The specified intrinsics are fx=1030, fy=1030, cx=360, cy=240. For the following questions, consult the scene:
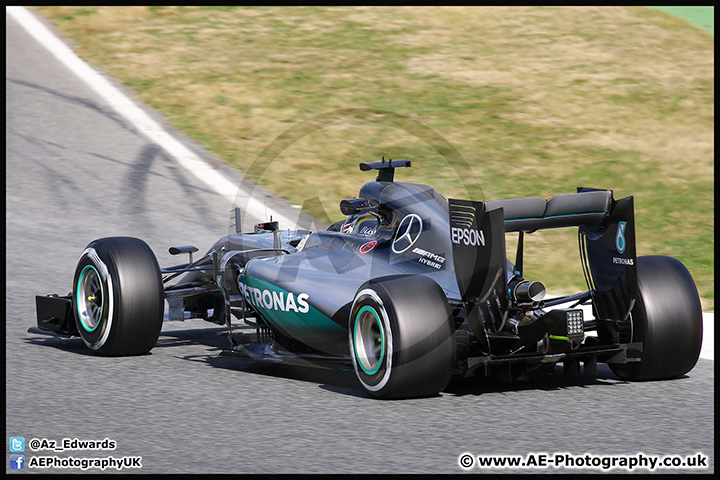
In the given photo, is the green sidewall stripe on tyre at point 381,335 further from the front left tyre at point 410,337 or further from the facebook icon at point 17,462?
the facebook icon at point 17,462

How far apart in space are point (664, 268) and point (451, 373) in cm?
184

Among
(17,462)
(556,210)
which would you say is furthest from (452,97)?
(17,462)

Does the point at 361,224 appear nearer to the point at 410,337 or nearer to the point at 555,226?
the point at 555,226

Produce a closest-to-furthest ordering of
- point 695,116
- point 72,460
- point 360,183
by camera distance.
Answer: point 72,460 < point 360,183 < point 695,116

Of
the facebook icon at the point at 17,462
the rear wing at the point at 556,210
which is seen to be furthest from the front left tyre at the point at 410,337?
the facebook icon at the point at 17,462

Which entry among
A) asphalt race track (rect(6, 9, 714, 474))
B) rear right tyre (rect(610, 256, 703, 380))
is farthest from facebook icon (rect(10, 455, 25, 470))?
rear right tyre (rect(610, 256, 703, 380))

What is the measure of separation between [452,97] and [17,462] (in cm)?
1530

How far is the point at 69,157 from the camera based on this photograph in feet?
51.0

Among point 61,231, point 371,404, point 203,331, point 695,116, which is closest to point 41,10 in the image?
point 61,231

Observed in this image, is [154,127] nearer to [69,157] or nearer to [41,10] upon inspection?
[69,157]

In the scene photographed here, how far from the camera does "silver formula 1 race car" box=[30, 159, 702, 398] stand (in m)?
6.38

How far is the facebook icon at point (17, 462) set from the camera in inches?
203

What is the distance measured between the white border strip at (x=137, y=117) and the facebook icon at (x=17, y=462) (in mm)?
7561

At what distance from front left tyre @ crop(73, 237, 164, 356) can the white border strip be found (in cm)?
478
